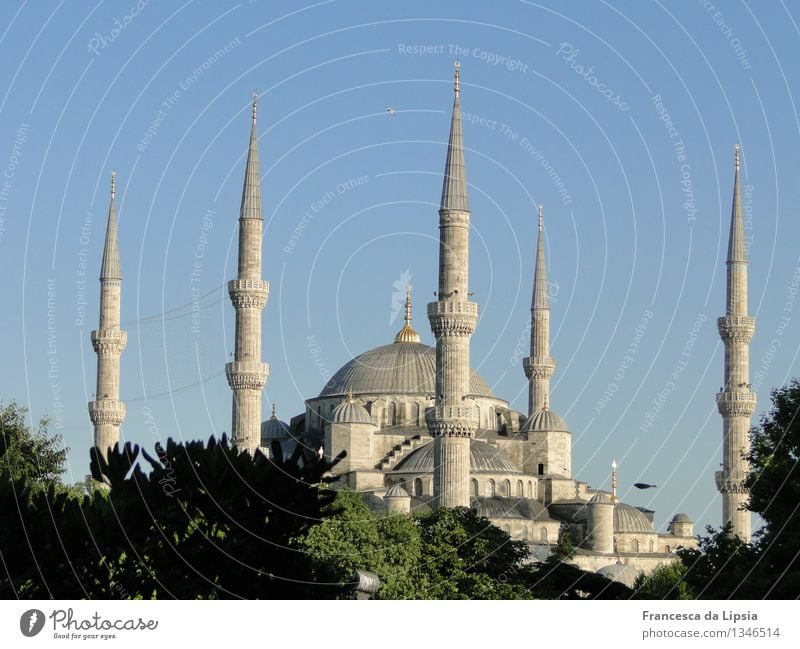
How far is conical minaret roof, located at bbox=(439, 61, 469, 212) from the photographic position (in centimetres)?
6600

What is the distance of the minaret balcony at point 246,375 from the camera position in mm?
71375

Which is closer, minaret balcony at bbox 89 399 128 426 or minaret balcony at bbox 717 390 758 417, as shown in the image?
minaret balcony at bbox 717 390 758 417

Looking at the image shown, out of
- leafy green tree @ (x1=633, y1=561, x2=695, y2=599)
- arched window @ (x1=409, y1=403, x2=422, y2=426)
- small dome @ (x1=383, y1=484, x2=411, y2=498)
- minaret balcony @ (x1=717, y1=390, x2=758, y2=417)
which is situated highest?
arched window @ (x1=409, y1=403, x2=422, y2=426)

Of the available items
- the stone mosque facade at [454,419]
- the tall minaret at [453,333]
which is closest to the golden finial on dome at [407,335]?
the stone mosque facade at [454,419]

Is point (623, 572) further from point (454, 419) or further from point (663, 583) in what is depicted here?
point (454, 419)

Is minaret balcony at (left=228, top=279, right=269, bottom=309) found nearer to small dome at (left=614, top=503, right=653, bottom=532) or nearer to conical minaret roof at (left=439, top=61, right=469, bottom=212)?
conical minaret roof at (left=439, top=61, right=469, bottom=212)

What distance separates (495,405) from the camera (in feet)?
346

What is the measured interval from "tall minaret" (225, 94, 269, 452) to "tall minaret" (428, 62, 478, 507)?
7.83m

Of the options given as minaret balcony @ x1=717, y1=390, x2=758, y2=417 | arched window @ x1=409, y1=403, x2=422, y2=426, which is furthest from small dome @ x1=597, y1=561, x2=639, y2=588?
arched window @ x1=409, y1=403, x2=422, y2=426

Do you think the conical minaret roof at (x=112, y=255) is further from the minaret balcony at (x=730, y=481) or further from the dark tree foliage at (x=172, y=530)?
the dark tree foliage at (x=172, y=530)

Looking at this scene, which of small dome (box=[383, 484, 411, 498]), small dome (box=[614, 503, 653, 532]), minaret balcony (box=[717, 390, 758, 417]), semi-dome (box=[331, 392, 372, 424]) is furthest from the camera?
small dome (box=[614, 503, 653, 532])
